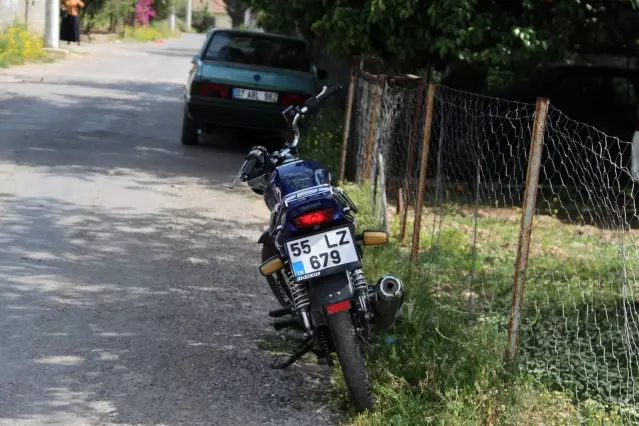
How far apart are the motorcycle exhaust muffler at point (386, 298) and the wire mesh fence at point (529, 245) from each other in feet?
1.82

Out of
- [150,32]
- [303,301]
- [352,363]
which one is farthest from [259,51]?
[150,32]

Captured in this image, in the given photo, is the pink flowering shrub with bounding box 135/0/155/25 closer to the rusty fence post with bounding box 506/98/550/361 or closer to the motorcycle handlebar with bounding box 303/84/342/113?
the motorcycle handlebar with bounding box 303/84/342/113

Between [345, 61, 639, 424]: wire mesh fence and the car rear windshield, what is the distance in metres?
2.12

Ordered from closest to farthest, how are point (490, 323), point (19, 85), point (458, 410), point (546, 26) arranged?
1. point (458, 410)
2. point (490, 323)
3. point (546, 26)
4. point (19, 85)

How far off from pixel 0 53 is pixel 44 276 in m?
20.8

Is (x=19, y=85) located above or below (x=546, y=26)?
below

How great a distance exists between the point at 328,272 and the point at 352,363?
45 cm

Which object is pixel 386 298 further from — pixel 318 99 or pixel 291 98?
pixel 291 98

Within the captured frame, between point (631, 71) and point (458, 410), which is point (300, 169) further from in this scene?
point (631, 71)

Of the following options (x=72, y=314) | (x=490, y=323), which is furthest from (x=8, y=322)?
(x=490, y=323)

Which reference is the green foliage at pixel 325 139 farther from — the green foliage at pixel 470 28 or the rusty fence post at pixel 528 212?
the rusty fence post at pixel 528 212

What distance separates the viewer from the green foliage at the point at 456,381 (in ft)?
15.6

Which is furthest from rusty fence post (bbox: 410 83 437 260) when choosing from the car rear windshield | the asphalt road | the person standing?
the person standing

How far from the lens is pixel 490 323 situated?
5.80 m
